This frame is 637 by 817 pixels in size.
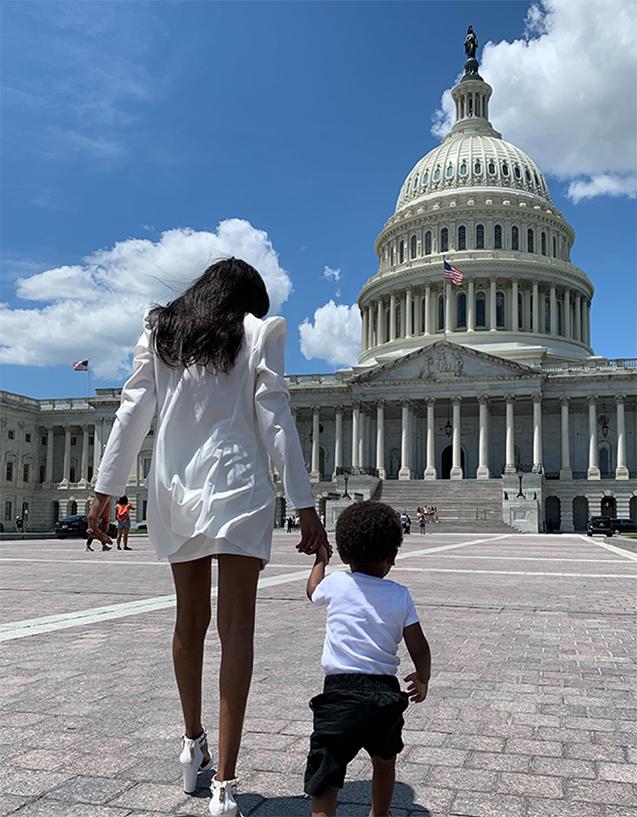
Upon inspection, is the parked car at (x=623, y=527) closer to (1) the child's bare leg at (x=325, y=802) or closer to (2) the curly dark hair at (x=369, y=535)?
(2) the curly dark hair at (x=369, y=535)

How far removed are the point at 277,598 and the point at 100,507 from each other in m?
8.49

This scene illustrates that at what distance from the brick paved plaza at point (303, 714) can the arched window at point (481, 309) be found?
249 feet

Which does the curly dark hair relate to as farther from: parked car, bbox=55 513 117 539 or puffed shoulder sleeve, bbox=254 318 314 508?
parked car, bbox=55 513 117 539

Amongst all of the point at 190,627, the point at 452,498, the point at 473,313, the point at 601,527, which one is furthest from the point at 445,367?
the point at 190,627

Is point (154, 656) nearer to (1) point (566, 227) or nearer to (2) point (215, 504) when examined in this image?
(2) point (215, 504)

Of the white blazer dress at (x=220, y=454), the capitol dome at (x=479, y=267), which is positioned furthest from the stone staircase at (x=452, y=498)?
the white blazer dress at (x=220, y=454)

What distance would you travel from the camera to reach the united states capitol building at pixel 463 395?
237 ft

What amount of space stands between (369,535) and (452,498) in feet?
219

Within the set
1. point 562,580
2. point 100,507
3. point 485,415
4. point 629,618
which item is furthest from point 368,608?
point 485,415

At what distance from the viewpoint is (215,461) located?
4398 millimetres

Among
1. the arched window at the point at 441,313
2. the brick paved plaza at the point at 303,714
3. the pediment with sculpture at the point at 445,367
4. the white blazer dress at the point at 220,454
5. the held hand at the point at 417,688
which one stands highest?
the arched window at the point at 441,313

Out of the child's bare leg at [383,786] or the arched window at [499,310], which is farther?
the arched window at [499,310]

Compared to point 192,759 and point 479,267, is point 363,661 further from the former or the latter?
Answer: point 479,267

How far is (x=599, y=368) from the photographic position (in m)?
74.6
